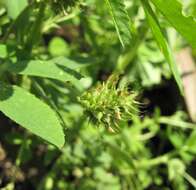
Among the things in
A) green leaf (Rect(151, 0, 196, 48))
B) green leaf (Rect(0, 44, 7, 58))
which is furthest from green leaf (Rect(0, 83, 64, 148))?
green leaf (Rect(151, 0, 196, 48))

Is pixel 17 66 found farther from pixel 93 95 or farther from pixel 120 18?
pixel 120 18

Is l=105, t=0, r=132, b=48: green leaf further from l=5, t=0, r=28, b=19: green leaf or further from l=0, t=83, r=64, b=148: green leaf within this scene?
l=5, t=0, r=28, b=19: green leaf

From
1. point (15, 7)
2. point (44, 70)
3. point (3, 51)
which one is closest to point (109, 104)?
point (44, 70)

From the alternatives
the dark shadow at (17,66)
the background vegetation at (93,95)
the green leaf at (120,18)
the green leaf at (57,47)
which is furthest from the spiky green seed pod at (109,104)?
the green leaf at (57,47)

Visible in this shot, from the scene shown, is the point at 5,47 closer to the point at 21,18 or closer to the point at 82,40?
the point at 21,18

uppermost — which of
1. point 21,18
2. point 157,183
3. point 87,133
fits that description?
point 21,18

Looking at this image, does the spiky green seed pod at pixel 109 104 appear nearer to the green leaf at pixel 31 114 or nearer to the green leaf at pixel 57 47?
the green leaf at pixel 31 114

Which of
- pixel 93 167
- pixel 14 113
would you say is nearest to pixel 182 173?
pixel 93 167
